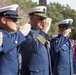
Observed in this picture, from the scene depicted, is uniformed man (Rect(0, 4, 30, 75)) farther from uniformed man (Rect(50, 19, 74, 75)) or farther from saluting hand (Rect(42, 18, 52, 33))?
uniformed man (Rect(50, 19, 74, 75))

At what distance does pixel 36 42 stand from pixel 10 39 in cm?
71

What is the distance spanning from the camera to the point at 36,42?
16.9ft

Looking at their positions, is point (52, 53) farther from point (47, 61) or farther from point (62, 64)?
point (47, 61)

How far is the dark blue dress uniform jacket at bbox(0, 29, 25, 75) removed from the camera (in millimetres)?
4500

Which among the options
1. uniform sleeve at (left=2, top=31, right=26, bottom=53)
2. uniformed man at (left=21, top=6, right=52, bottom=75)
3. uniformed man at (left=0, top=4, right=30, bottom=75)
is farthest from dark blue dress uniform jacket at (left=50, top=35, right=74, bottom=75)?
uniform sleeve at (left=2, top=31, right=26, bottom=53)

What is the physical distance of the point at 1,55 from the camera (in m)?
4.61

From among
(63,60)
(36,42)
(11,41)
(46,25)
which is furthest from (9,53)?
(63,60)

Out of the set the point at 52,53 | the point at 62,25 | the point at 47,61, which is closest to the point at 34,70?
the point at 47,61

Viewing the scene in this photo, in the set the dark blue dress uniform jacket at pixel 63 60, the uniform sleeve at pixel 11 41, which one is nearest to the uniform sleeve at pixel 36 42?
the uniform sleeve at pixel 11 41

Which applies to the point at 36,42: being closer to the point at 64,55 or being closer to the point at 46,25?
the point at 46,25

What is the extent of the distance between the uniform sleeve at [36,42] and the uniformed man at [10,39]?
1.04 ft

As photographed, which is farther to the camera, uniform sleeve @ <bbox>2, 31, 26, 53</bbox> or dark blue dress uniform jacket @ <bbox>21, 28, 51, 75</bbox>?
dark blue dress uniform jacket @ <bbox>21, 28, 51, 75</bbox>

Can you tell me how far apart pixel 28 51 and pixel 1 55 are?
2.75 feet

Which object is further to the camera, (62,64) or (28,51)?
(62,64)
